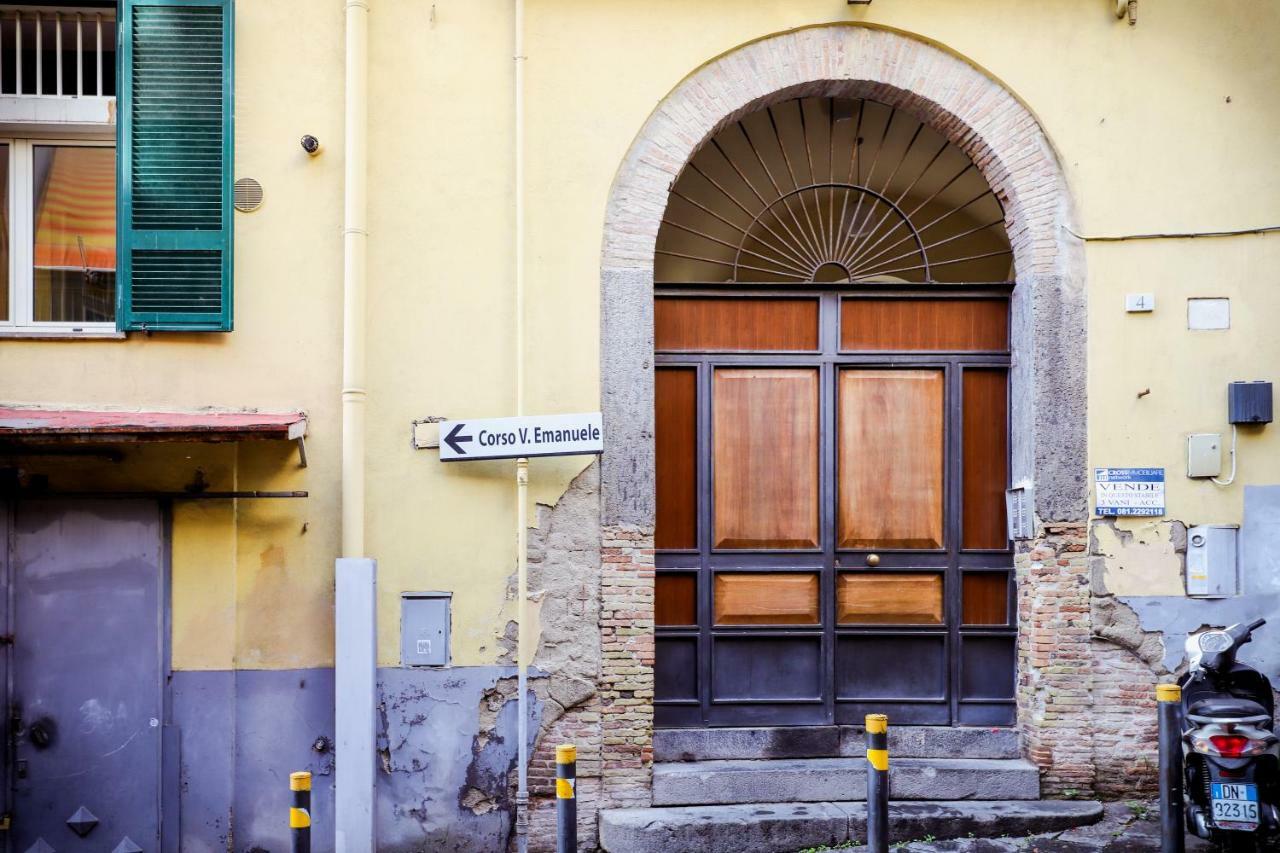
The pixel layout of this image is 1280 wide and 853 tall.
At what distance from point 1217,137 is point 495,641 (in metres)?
5.55

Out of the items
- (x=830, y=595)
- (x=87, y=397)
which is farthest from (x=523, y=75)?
(x=830, y=595)

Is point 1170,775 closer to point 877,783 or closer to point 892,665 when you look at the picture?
point 877,783

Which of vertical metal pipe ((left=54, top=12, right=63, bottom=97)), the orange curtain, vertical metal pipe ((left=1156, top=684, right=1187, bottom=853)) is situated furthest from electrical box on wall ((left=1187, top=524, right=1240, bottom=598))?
vertical metal pipe ((left=54, top=12, right=63, bottom=97))

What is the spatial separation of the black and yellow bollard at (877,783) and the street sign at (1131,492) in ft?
8.28

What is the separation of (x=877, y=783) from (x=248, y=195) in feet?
16.2

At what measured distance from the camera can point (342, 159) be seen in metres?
6.38

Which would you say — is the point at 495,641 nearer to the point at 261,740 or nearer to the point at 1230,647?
the point at 261,740

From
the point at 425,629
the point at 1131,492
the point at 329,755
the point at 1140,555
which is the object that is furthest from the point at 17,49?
the point at 1140,555

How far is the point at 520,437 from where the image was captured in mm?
6121

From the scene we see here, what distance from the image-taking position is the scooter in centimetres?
527

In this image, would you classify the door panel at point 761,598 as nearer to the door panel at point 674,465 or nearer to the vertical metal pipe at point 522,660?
the door panel at point 674,465

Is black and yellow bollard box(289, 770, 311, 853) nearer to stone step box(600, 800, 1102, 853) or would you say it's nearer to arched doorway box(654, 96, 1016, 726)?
stone step box(600, 800, 1102, 853)

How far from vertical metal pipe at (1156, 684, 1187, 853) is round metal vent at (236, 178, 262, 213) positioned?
5.84 metres

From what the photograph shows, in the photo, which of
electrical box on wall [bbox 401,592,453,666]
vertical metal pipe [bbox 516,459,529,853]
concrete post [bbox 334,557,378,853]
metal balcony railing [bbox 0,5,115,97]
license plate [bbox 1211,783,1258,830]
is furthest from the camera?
metal balcony railing [bbox 0,5,115,97]
